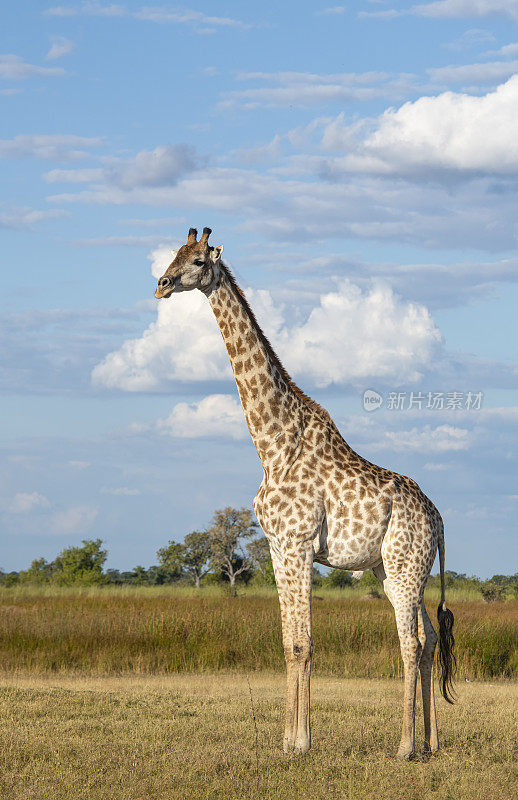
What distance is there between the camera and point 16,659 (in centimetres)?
1498

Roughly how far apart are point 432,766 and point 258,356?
3.99 meters

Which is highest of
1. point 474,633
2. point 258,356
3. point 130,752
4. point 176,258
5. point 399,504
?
point 176,258

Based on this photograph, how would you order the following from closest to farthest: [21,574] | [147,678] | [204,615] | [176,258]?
[176,258], [147,678], [204,615], [21,574]

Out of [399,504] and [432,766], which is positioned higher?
[399,504]

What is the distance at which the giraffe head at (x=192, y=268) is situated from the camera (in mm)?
7746

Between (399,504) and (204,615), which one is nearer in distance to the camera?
(399,504)

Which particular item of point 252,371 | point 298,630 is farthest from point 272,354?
point 298,630

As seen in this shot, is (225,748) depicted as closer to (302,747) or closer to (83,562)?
(302,747)

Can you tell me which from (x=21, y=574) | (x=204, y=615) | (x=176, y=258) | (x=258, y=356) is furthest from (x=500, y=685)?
(x=21, y=574)

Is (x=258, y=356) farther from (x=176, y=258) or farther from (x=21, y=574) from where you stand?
(x=21, y=574)

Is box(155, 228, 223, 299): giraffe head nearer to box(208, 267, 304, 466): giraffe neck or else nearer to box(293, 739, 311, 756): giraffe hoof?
box(208, 267, 304, 466): giraffe neck

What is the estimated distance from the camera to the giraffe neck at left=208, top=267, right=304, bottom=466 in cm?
813

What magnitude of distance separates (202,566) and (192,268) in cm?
4132

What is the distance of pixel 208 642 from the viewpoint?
Result: 15.6 m
